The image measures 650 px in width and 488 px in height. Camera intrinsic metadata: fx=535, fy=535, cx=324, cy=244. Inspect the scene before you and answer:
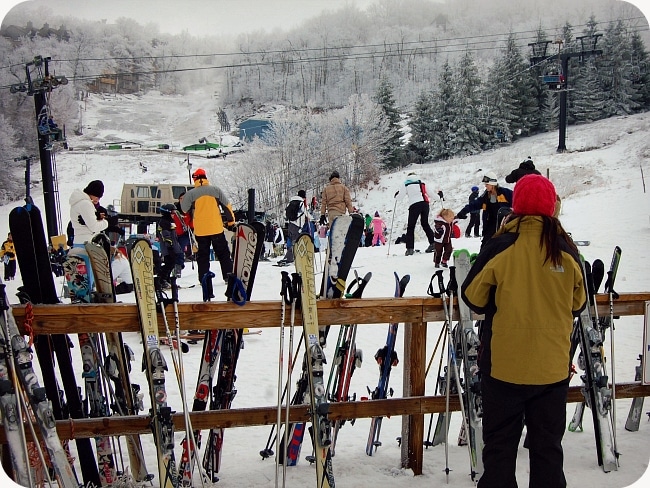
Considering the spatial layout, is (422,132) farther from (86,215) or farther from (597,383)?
(597,383)

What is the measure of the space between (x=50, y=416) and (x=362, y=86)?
2040 inches

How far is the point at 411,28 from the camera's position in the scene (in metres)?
54.9

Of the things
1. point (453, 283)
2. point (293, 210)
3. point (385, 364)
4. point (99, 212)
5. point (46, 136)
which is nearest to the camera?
point (453, 283)

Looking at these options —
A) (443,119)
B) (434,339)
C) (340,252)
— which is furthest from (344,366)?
(443,119)

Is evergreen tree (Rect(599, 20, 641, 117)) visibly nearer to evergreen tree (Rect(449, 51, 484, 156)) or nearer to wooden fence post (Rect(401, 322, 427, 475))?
evergreen tree (Rect(449, 51, 484, 156))

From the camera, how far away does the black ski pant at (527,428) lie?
169 cm

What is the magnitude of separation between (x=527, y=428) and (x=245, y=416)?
3.29 ft

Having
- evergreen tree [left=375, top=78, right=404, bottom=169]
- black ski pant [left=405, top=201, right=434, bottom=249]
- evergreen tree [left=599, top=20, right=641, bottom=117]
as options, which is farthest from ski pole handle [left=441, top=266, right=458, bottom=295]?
evergreen tree [left=599, top=20, right=641, bottom=117]

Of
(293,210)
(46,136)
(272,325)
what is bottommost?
(293,210)

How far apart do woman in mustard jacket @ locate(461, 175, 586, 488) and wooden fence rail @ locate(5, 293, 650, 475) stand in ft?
1.34

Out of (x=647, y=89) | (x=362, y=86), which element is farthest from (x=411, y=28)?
(x=647, y=89)

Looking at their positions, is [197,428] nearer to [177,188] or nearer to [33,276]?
[33,276]

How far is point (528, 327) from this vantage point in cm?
165

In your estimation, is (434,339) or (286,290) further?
(434,339)
